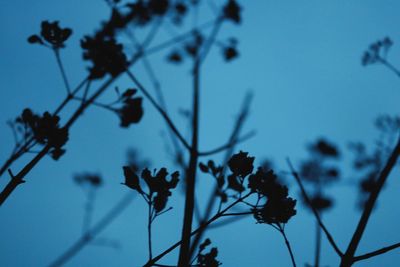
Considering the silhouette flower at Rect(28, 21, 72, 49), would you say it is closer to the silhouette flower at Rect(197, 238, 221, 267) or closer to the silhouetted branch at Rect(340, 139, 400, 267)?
the silhouette flower at Rect(197, 238, 221, 267)

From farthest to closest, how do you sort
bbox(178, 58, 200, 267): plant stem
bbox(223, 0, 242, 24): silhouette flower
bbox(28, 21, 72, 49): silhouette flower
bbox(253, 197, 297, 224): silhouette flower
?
1. bbox(223, 0, 242, 24): silhouette flower
2. bbox(28, 21, 72, 49): silhouette flower
3. bbox(253, 197, 297, 224): silhouette flower
4. bbox(178, 58, 200, 267): plant stem

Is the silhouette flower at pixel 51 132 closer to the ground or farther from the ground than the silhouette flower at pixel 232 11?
closer to the ground

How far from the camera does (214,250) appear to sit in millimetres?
2197

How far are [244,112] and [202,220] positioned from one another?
1.61 metres

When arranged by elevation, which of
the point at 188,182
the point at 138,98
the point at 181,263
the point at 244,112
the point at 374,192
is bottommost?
the point at 181,263

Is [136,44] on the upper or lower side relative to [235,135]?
upper

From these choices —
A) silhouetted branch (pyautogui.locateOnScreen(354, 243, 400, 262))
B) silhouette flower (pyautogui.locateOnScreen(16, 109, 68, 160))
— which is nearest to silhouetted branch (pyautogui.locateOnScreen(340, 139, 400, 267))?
silhouetted branch (pyautogui.locateOnScreen(354, 243, 400, 262))

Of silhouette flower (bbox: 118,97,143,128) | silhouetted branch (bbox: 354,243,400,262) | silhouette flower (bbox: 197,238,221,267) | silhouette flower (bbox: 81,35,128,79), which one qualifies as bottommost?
silhouette flower (bbox: 197,238,221,267)

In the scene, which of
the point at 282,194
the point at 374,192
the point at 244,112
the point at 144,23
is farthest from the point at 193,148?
the point at 144,23

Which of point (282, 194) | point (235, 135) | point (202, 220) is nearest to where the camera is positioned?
point (282, 194)

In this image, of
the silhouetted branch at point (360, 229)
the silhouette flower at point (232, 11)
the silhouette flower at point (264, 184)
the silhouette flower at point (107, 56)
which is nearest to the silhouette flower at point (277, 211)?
the silhouette flower at point (264, 184)

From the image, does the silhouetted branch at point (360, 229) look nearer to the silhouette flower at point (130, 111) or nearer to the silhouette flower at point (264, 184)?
the silhouette flower at point (264, 184)

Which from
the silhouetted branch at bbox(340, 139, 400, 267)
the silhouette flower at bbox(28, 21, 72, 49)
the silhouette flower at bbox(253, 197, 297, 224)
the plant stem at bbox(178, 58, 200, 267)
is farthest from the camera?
the silhouette flower at bbox(28, 21, 72, 49)

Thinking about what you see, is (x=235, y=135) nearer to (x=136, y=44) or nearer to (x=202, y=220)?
(x=202, y=220)
